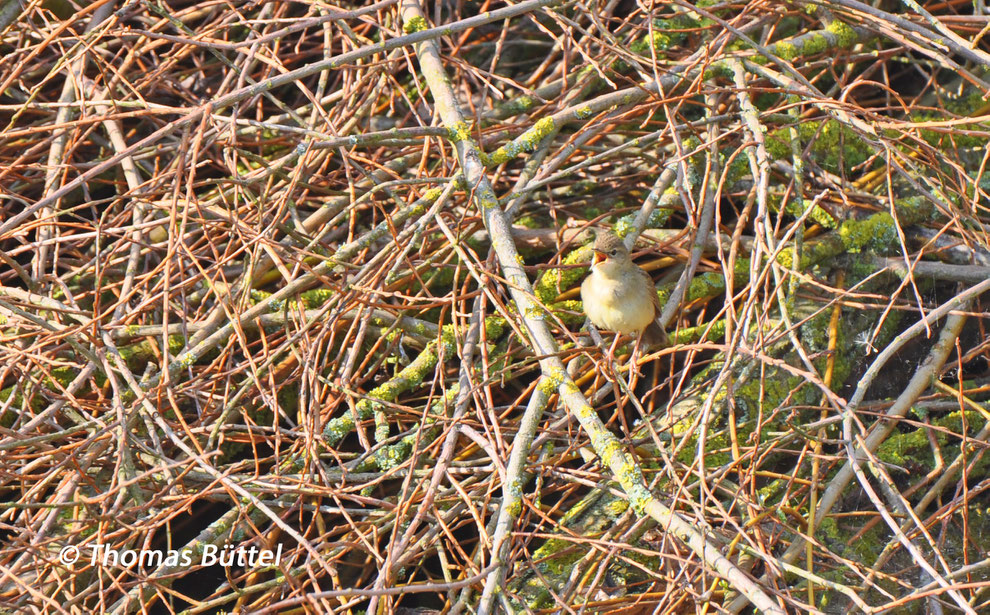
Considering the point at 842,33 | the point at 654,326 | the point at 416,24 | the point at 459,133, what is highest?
the point at 416,24

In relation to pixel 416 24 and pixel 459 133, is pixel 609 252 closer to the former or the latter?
pixel 459 133

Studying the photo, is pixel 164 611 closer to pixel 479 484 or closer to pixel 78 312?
pixel 78 312

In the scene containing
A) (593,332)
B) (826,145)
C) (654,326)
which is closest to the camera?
(593,332)

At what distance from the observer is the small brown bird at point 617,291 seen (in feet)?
10.9

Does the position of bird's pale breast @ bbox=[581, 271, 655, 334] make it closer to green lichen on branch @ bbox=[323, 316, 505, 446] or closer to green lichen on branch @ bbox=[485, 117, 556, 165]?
green lichen on branch @ bbox=[323, 316, 505, 446]

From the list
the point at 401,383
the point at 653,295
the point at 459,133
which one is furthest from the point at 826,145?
the point at 401,383

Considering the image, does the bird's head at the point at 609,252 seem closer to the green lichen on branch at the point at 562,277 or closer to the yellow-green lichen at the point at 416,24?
the green lichen on branch at the point at 562,277

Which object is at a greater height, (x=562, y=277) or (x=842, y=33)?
(x=842, y=33)

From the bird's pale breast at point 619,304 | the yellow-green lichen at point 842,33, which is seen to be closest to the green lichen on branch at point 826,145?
the yellow-green lichen at point 842,33

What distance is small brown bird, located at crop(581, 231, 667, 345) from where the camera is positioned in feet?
10.9

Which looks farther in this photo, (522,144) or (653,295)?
(653,295)

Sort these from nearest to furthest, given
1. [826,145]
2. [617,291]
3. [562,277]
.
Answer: [617,291]
[562,277]
[826,145]

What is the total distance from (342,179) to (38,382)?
1516 mm

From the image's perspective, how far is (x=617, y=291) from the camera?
3316 mm
